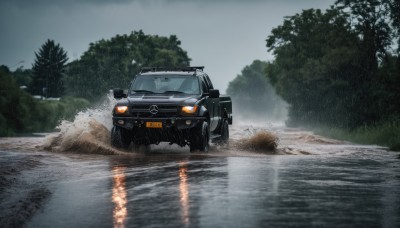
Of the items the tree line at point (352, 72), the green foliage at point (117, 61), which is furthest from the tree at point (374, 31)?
the green foliage at point (117, 61)

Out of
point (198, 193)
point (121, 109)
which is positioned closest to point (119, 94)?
point (121, 109)

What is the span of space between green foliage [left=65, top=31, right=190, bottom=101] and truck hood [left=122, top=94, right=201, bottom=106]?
8361 cm

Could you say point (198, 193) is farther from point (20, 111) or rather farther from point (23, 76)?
point (23, 76)

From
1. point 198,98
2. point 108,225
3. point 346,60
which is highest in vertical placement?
point 346,60

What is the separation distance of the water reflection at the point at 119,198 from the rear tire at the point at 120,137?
4254 mm

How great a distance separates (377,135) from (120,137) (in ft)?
68.3

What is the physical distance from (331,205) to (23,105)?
47.6 metres

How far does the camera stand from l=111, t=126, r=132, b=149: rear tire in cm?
1827

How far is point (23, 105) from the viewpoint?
179 ft

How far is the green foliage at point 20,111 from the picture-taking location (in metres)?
53.1

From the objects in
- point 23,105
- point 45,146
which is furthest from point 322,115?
point 45,146

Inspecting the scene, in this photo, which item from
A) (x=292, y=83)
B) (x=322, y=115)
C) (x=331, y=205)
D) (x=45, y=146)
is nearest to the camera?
(x=331, y=205)

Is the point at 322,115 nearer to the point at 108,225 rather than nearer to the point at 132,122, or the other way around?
the point at 132,122

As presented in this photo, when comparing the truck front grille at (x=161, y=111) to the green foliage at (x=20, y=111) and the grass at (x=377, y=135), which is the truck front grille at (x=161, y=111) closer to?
the grass at (x=377, y=135)
